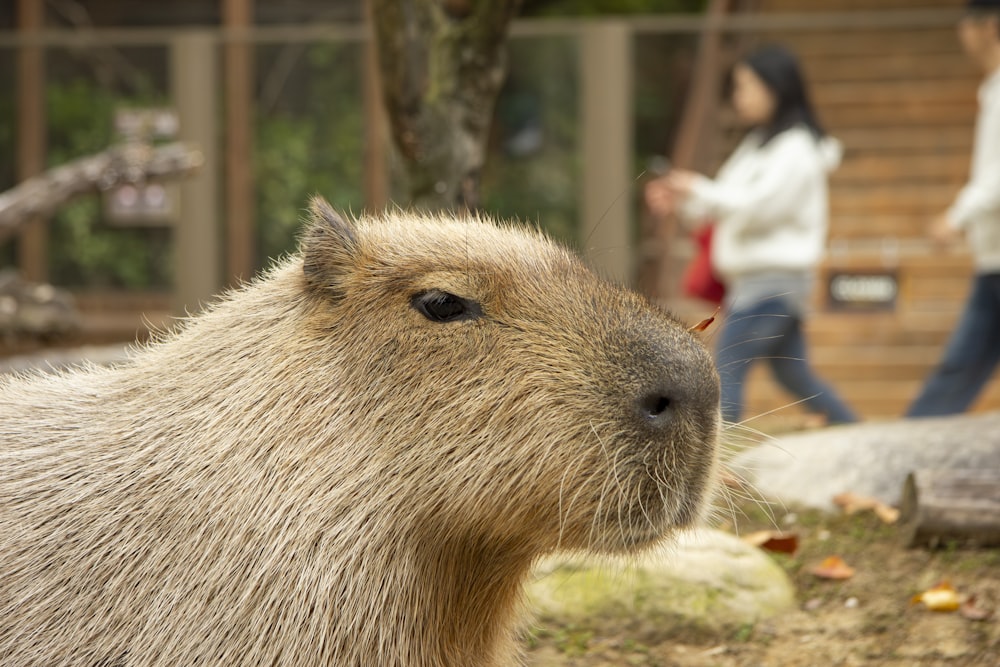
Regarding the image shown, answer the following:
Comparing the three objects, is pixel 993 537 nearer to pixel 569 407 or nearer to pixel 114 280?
pixel 569 407

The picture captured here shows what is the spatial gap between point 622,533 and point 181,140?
8.20 metres

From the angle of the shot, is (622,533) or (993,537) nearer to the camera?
(622,533)

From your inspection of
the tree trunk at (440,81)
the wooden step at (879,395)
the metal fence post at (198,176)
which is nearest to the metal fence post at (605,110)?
the wooden step at (879,395)

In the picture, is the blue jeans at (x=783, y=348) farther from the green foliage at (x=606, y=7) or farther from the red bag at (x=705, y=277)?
the green foliage at (x=606, y=7)

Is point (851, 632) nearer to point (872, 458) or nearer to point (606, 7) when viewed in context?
point (872, 458)

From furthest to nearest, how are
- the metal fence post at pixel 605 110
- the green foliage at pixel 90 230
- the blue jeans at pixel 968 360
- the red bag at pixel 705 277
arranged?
the green foliage at pixel 90 230
the metal fence post at pixel 605 110
the red bag at pixel 705 277
the blue jeans at pixel 968 360

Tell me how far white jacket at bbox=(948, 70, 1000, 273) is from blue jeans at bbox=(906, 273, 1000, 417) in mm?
164

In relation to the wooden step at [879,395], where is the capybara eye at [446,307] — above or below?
above

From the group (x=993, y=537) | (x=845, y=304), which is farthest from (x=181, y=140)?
(x=993, y=537)

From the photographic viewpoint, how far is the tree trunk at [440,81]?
4.32 meters

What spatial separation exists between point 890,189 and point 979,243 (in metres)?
4.26

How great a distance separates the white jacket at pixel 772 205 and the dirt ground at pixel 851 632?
277 cm

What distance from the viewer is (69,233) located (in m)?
10.1

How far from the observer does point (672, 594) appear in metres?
3.84
